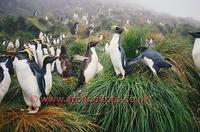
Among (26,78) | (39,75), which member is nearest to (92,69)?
(39,75)

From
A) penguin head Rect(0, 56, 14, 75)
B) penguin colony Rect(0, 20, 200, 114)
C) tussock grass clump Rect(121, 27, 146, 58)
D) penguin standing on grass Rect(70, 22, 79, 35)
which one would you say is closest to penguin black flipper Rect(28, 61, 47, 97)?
penguin colony Rect(0, 20, 200, 114)

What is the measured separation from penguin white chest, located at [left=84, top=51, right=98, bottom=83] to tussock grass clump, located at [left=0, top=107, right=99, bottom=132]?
1.93 ft

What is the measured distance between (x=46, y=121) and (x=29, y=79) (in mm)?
375

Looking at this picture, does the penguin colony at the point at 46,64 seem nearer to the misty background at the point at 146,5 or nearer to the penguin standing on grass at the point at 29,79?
the penguin standing on grass at the point at 29,79

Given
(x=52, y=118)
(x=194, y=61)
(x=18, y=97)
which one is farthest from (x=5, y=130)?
(x=194, y=61)

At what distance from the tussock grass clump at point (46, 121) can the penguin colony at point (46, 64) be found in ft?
0.48

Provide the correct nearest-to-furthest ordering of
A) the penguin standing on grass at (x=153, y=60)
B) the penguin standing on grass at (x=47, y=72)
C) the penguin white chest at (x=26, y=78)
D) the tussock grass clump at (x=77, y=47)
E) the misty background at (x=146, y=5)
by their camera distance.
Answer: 1. the penguin white chest at (x=26, y=78)
2. the penguin standing on grass at (x=47, y=72)
3. the penguin standing on grass at (x=153, y=60)
4. the misty background at (x=146, y=5)
5. the tussock grass clump at (x=77, y=47)

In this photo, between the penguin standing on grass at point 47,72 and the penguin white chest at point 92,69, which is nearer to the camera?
the penguin standing on grass at point 47,72

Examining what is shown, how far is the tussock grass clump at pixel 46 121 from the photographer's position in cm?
310

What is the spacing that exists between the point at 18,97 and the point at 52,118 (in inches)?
26.4

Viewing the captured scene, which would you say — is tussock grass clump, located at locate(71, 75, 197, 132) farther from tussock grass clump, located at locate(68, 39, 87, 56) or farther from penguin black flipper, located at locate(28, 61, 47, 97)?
tussock grass clump, located at locate(68, 39, 87, 56)

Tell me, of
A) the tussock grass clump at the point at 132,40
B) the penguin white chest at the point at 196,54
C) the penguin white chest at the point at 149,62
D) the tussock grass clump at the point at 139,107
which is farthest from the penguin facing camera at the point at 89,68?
the penguin white chest at the point at 196,54

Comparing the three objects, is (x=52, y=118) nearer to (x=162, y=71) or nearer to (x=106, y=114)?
(x=106, y=114)

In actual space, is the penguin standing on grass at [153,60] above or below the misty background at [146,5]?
below
